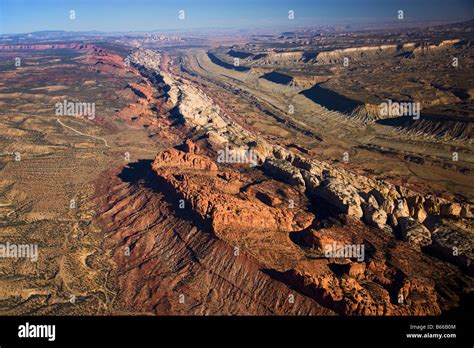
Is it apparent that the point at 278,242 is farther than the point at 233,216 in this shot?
No

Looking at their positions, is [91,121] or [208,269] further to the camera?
[91,121]

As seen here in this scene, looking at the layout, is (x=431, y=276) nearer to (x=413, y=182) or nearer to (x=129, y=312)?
(x=129, y=312)

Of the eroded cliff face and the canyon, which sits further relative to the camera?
the canyon

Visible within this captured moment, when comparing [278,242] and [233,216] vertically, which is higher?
[233,216]

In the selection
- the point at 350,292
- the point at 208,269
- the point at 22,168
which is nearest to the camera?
the point at 350,292

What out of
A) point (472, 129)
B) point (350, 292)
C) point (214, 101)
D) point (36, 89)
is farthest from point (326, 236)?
point (36, 89)

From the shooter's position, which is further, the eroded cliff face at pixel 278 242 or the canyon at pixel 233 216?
the canyon at pixel 233 216
